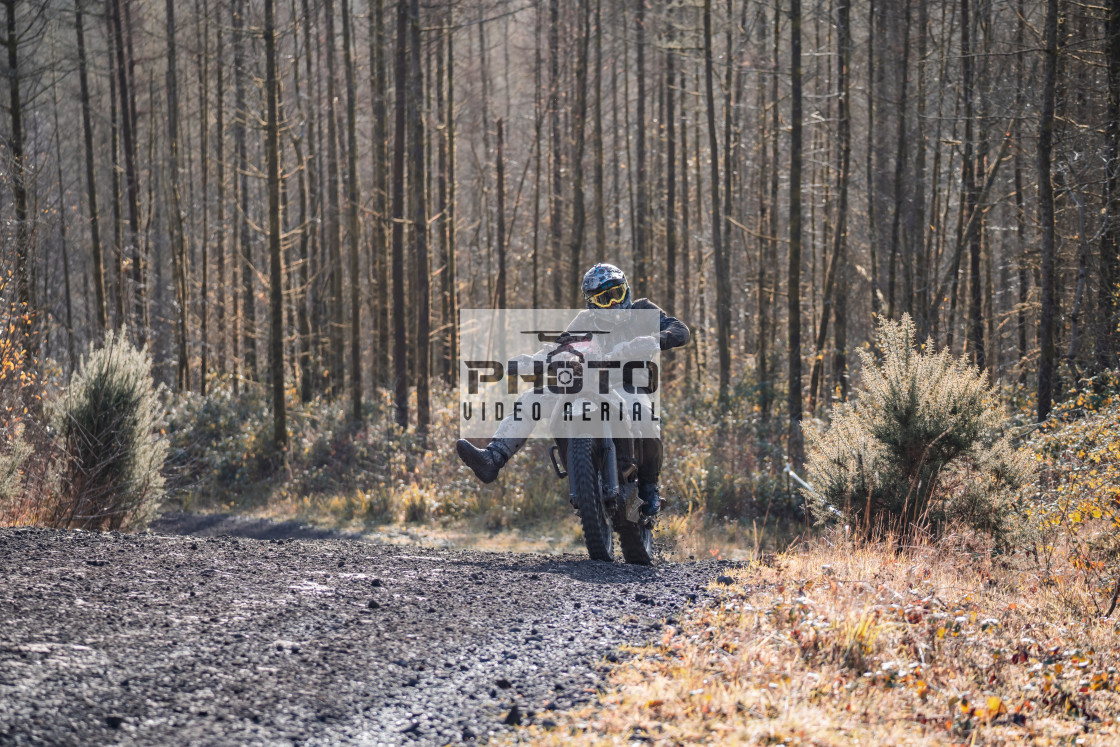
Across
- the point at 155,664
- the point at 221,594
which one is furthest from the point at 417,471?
the point at 155,664

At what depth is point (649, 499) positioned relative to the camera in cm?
793

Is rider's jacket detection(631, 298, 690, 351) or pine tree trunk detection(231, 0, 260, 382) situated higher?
pine tree trunk detection(231, 0, 260, 382)

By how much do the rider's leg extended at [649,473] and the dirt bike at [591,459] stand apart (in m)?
0.27

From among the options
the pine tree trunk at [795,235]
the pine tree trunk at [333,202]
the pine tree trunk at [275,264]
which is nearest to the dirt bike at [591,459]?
the pine tree trunk at [795,235]

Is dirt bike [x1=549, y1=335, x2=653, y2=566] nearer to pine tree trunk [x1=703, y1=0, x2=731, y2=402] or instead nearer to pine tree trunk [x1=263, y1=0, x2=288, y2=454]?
pine tree trunk [x1=263, y1=0, x2=288, y2=454]

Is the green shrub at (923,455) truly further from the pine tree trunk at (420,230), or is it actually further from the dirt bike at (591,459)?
the pine tree trunk at (420,230)

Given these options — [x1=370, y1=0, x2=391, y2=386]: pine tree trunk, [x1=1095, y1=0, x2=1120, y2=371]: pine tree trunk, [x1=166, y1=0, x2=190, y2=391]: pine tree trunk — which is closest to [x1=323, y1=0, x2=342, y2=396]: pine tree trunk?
[x1=370, y1=0, x2=391, y2=386]: pine tree trunk

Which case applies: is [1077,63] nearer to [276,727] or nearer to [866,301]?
[866,301]

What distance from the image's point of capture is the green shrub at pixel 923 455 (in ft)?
25.8

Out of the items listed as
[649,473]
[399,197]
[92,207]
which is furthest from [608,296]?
[92,207]

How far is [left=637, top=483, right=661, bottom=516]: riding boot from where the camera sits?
311 inches

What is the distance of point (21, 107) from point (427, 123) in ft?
35.4

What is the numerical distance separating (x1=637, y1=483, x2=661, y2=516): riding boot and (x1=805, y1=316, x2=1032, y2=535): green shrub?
1.59 metres

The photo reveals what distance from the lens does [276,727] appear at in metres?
3.36
